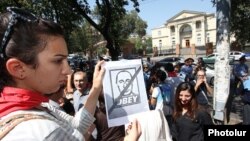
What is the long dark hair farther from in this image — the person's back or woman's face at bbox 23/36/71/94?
woman's face at bbox 23/36/71/94

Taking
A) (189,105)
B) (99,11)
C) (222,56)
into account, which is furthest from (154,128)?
(99,11)

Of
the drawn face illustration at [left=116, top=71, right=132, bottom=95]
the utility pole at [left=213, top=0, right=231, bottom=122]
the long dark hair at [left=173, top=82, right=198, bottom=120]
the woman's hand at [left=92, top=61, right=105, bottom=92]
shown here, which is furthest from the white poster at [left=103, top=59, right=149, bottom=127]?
the utility pole at [left=213, top=0, right=231, bottom=122]

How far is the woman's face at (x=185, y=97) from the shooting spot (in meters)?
4.53

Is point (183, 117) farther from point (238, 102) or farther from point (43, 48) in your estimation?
point (238, 102)

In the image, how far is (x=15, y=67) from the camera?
47.2 inches

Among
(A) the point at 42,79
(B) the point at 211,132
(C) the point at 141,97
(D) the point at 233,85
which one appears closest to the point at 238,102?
(D) the point at 233,85

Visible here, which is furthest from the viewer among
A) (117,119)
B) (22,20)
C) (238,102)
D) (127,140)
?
(238,102)

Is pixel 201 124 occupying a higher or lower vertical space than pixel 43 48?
lower

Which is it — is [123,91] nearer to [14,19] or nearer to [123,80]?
[123,80]

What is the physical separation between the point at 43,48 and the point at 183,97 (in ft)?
11.6

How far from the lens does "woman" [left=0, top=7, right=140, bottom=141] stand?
110 centimetres

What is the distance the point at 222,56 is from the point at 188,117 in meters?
2.42

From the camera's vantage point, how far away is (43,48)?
123cm

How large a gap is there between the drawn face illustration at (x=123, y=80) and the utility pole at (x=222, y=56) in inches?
157
